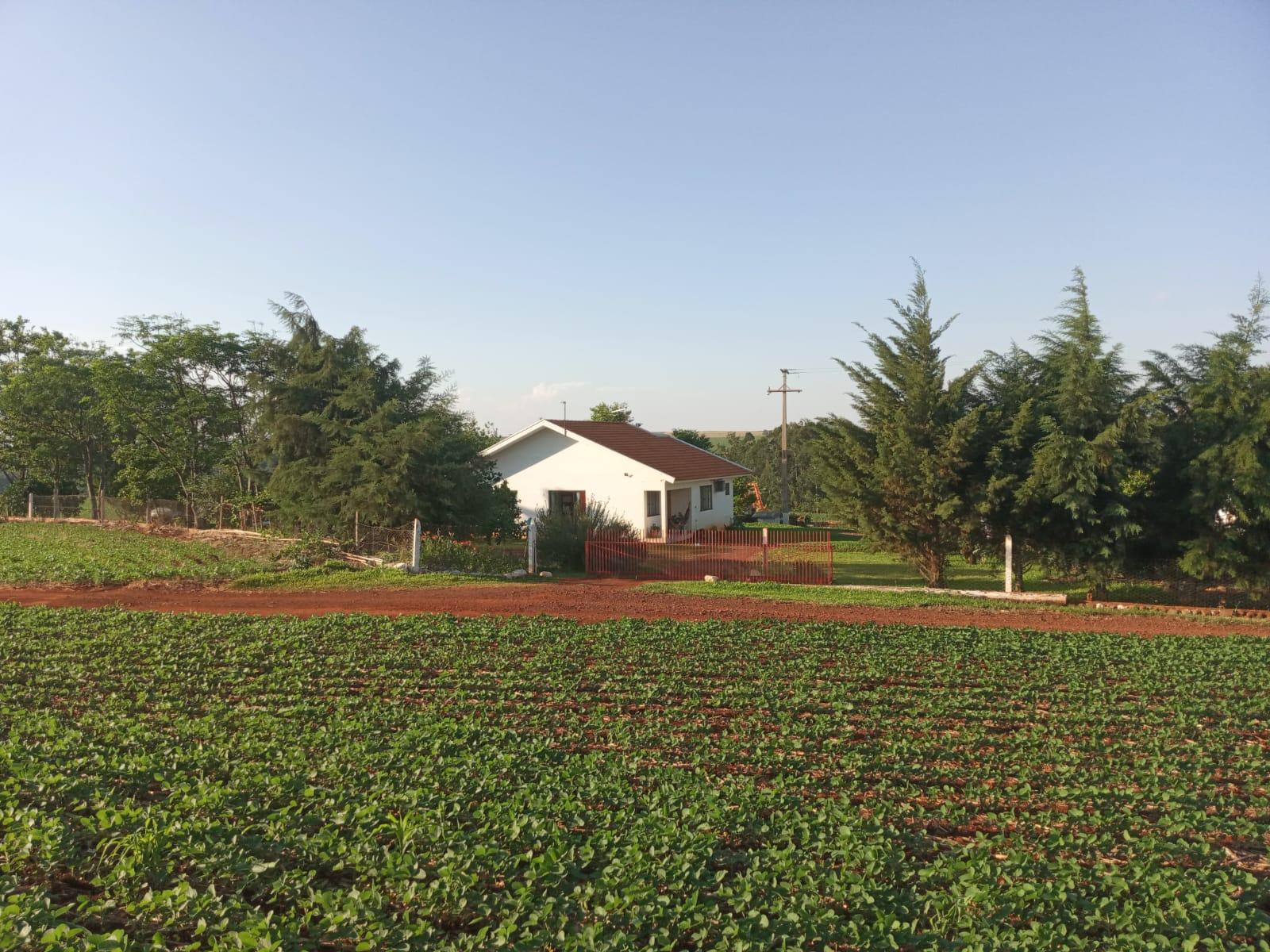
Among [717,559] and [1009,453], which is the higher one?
[1009,453]

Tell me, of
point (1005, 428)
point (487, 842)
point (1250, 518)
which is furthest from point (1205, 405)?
point (487, 842)

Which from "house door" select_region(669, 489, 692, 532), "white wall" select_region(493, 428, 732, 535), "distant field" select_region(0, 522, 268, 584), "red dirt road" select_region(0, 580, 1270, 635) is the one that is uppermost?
"white wall" select_region(493, 428, 732, 535)

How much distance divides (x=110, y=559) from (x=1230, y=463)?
79.9 feet

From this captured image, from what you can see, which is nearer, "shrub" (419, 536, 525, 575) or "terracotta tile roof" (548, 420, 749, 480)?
"shrub" (419, 536, 525, 575)

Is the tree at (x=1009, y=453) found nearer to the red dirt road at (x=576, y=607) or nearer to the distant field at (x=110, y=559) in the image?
the red dirt road at (x=576, y=607)

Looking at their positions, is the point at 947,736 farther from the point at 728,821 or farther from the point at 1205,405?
the point at 1205,405

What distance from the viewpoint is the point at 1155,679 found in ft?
30.8

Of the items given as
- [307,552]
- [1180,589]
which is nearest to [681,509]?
[307,552]

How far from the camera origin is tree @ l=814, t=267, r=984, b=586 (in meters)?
16.7

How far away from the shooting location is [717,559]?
18.9 metres

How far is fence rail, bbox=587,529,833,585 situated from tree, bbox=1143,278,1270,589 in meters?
7.13

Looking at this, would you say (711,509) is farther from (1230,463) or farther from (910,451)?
(1230,463)

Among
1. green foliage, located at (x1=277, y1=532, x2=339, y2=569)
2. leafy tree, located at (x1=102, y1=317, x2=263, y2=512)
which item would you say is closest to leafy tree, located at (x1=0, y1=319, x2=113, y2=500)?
leafy tree, located at (x1=102, y1=317, x2=263, y2=512)

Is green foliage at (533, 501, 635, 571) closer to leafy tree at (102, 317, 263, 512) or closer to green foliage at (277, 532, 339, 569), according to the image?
green foliage at (277, 532, 339, 569)
